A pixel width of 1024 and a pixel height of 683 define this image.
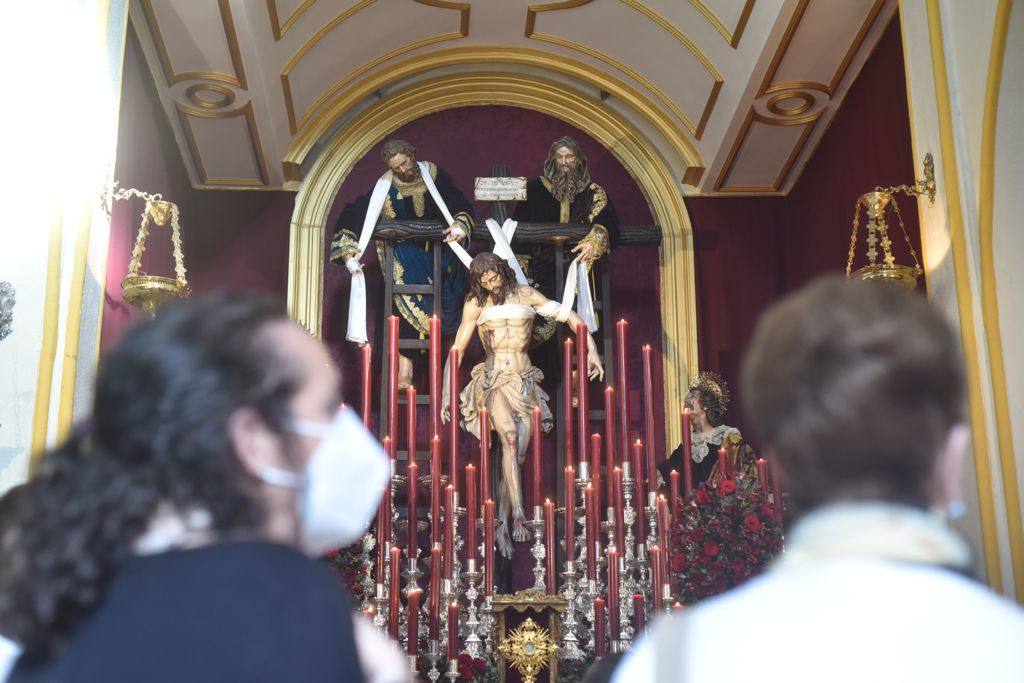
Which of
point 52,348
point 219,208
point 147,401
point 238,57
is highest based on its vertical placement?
point 238,57

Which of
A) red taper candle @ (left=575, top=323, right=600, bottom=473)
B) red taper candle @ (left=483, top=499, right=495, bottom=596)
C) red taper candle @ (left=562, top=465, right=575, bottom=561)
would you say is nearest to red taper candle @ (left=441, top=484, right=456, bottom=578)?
red taper candle @ (left=483, top=499, right=495, bottom=596)

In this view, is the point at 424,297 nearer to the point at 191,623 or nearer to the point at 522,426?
the point at 522,426

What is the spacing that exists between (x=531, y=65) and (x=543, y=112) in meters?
0.36

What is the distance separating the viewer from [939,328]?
1069 mm

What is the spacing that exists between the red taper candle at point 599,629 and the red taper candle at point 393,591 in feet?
2.50

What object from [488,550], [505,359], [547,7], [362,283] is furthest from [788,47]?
[488,550]

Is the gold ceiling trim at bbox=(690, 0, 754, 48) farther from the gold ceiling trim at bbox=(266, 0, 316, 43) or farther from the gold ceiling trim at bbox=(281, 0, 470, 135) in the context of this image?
the gold ceiling trim at bbox=(266, 0, 316, 43)

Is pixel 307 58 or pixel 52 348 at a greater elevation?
pixel 307 58

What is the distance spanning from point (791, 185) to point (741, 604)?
723 cm

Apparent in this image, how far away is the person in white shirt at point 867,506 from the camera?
104 centimetres

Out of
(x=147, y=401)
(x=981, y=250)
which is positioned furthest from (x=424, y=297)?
(x=147, y=401)

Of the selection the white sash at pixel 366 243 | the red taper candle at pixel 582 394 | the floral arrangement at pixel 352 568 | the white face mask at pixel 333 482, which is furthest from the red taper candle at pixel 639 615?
the white face mask at pixel 333 482

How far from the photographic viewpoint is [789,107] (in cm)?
698

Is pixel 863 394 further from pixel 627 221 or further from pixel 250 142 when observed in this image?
pixel 627 221
